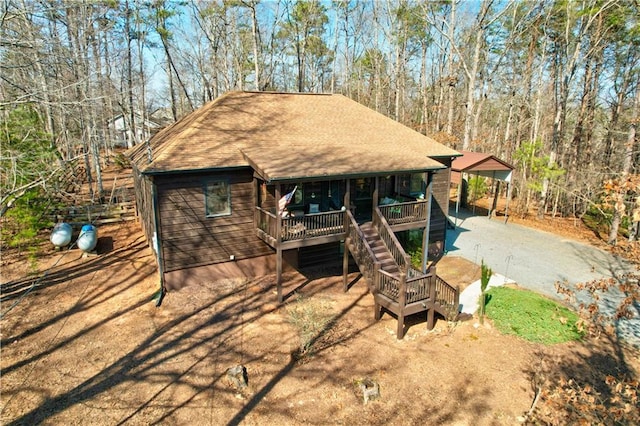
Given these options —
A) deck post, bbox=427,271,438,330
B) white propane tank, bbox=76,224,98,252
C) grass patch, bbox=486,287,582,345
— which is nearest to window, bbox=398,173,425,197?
grass patch, bbox=486,287,582,345

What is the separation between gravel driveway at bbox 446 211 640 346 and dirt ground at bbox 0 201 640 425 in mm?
3339

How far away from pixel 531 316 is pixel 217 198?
10.2m

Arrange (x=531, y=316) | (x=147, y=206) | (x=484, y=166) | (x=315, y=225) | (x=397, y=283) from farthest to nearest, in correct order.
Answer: (x=484, y=166)
(x=147, y=206)
(x=315, y=225)
(x=531, y=316)
(x=397, y=283)

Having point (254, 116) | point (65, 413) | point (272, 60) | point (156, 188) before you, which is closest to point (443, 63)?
point (272, 60)

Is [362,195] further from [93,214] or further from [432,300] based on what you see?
[93,214]

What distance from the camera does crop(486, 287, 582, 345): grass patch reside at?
9961mm

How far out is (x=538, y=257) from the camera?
15852 mm

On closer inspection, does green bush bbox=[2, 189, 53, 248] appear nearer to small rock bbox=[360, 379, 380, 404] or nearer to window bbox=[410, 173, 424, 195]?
small rock bbox=[360, 379, 380, 404]

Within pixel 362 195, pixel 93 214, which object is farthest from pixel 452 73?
pixel 93 214

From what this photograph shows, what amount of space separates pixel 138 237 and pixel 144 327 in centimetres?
772

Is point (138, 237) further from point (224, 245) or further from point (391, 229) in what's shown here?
point (391, 229)

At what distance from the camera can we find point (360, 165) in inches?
471

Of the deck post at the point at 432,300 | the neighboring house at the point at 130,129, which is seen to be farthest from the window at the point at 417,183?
the neighboring house at the point at 130,129

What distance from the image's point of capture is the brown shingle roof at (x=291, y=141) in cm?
1134
